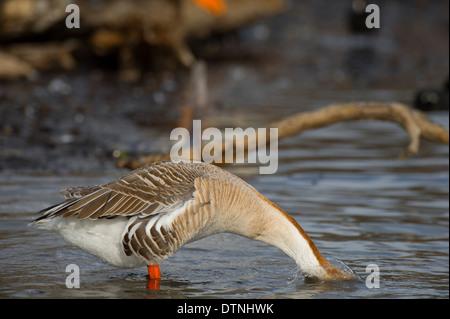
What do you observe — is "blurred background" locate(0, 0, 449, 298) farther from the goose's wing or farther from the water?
the goose's wing

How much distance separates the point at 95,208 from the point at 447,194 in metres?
5.16

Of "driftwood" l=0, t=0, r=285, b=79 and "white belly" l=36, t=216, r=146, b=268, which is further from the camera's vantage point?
"driftwood" l=0, t=0, r=285, b=79

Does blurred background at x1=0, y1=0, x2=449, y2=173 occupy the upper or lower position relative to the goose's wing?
upper

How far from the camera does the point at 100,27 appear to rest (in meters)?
19.0

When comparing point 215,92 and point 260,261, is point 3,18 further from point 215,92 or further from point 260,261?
point 260,261

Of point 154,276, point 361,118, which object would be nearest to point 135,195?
point 154,276

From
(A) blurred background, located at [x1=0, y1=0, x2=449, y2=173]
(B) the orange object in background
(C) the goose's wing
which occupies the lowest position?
(C) the goose's wing

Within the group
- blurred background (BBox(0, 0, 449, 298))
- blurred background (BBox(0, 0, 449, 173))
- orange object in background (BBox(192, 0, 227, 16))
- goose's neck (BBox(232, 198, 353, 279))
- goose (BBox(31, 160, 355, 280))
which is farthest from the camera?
orange object in background (BBox(192, 0, 227, 16))

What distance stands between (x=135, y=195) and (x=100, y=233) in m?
0.37

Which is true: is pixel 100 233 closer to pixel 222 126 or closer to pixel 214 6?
pixel 222 126

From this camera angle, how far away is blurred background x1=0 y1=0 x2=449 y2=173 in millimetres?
12297

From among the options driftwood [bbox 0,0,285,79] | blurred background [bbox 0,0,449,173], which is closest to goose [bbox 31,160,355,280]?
blurred background [bbox 0,0,449,173]

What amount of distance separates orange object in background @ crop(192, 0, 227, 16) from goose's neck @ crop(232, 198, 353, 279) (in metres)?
13.6

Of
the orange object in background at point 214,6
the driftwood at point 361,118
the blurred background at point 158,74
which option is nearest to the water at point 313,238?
the driftwood at point 361,118
